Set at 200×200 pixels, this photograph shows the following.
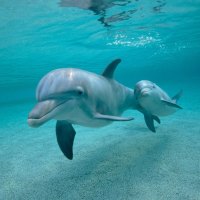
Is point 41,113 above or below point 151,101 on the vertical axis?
above

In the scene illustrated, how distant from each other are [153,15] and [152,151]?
45.2 feet

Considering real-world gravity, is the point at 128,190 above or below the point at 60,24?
below

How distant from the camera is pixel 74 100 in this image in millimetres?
4605

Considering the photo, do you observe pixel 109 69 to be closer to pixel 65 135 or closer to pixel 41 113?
pixel 65 135

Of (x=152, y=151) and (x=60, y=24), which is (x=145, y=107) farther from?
(x=60, y=24)

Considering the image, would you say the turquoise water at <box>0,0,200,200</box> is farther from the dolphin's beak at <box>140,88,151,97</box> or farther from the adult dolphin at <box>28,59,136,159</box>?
the dolphin's beak at <box>140,88,151,97</box>

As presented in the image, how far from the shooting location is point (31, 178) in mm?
6098

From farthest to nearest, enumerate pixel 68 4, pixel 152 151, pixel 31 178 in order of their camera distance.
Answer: pixel 68 4 < pixel 152 151 < pixel 31 178

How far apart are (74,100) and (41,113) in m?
0.95

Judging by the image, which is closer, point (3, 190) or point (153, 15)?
point (3, 190)

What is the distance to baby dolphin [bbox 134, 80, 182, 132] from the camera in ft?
25.8

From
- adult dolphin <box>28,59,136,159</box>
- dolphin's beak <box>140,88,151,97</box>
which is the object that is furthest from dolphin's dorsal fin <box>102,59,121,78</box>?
dolphin's beak <box>140,88,151,97</box>

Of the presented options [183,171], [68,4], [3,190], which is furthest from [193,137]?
[68,4]

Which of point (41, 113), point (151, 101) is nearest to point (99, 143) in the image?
point (151, 101)
